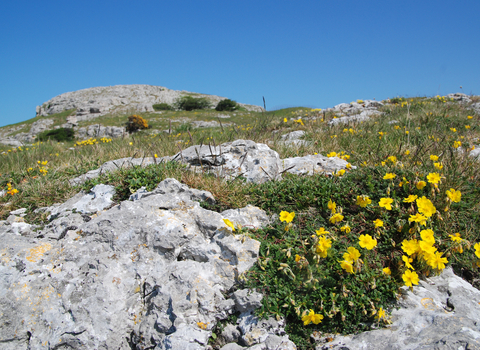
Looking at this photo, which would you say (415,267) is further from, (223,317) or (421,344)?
(223,317)

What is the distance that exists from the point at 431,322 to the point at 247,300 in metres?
1.40

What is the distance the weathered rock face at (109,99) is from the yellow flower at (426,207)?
4130cm

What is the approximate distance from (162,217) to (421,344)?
248 centimetres

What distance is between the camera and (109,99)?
4800cm

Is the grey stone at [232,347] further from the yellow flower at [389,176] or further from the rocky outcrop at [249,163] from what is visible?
the yellow flower at [389,176]

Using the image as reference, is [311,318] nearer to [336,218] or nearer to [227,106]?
[336,218]

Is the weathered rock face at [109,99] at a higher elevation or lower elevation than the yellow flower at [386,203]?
higher

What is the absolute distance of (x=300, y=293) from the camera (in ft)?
7.84

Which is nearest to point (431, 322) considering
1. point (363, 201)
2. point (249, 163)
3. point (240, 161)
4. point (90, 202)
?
point (363, 201)

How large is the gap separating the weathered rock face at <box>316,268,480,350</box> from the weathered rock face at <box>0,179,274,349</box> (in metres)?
0.91

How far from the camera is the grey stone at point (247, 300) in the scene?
2340mm

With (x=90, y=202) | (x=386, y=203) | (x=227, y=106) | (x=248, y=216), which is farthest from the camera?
(x=227, y=106)

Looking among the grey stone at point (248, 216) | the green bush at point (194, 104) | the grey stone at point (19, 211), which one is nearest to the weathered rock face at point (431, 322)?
the grey stone at point (248, 216)

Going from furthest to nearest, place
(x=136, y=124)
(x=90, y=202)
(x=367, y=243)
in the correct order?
(x=136, y=124), (x=90, y=202), (x=367, y=243)
